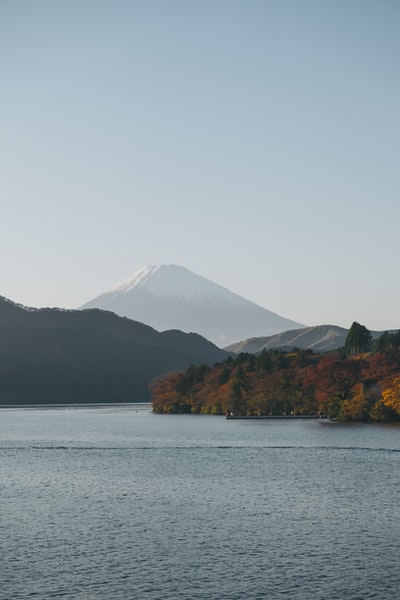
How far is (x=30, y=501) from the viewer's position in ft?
199

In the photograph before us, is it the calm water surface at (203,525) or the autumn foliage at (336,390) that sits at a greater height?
the autumn foliage at (336,390)

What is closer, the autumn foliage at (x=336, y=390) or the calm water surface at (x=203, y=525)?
the calm water surface at (x=203, y=525)

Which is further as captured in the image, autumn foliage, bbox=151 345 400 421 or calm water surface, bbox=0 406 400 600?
autumn foliage, bbox=151 345 400 421

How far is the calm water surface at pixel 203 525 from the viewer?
36875 millimetres

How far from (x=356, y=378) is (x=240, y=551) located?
128 meters

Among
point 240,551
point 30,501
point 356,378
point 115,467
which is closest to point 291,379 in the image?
point 356,378

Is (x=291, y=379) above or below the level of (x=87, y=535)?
above

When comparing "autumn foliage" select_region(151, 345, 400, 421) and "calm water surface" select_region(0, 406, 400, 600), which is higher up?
"autumn foliage" select_region(151, 345, 400, 421)

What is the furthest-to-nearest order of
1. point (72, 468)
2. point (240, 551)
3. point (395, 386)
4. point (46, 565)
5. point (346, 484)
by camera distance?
point (395, 386)
point (72, 468)
point (346, 484)
point (240, 551)
point (46, 565)

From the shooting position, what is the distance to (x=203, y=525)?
50438 mm

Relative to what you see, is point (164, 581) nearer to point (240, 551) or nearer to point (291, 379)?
point (240, 551)

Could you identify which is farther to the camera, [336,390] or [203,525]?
[336,390]

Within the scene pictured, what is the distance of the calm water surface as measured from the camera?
36.9 metres

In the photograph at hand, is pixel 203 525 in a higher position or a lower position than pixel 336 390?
lower
